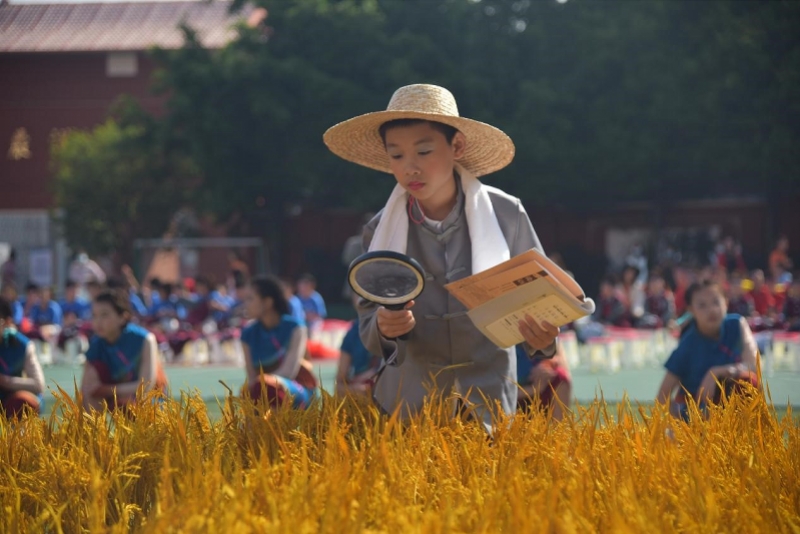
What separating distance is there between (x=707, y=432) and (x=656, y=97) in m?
18.4

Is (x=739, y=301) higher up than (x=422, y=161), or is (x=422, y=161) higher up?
(x=422, y=161)

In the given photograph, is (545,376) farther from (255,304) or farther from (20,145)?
(20,145)

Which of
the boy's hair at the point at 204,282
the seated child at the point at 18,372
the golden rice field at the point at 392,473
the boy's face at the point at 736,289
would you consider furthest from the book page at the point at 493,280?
the boy's hair at the point at 204,282

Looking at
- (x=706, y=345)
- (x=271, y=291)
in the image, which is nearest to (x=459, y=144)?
(x=706, y=345)

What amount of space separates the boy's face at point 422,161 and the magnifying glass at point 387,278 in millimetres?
486

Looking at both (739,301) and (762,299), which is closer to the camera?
(739,301)

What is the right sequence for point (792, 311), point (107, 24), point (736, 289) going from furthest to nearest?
point (107, 24) → point (736, 289) → point (792, 311)

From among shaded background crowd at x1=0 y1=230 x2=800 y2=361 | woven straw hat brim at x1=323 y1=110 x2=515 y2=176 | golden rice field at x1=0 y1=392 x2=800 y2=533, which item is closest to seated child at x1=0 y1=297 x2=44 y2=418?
golden rice field at x1=0 y1=392 x2=800 y2=533

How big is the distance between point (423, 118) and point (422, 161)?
132 mm

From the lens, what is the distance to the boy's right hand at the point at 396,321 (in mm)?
3256

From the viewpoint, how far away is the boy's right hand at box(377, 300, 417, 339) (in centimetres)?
326

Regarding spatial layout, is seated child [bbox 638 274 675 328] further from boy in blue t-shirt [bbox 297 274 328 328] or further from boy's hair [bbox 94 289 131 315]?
boy's hair [bbox 94 289 131 315]

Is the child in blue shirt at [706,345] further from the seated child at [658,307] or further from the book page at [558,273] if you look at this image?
the seated child at [658,307]

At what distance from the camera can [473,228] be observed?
11.5 feet
